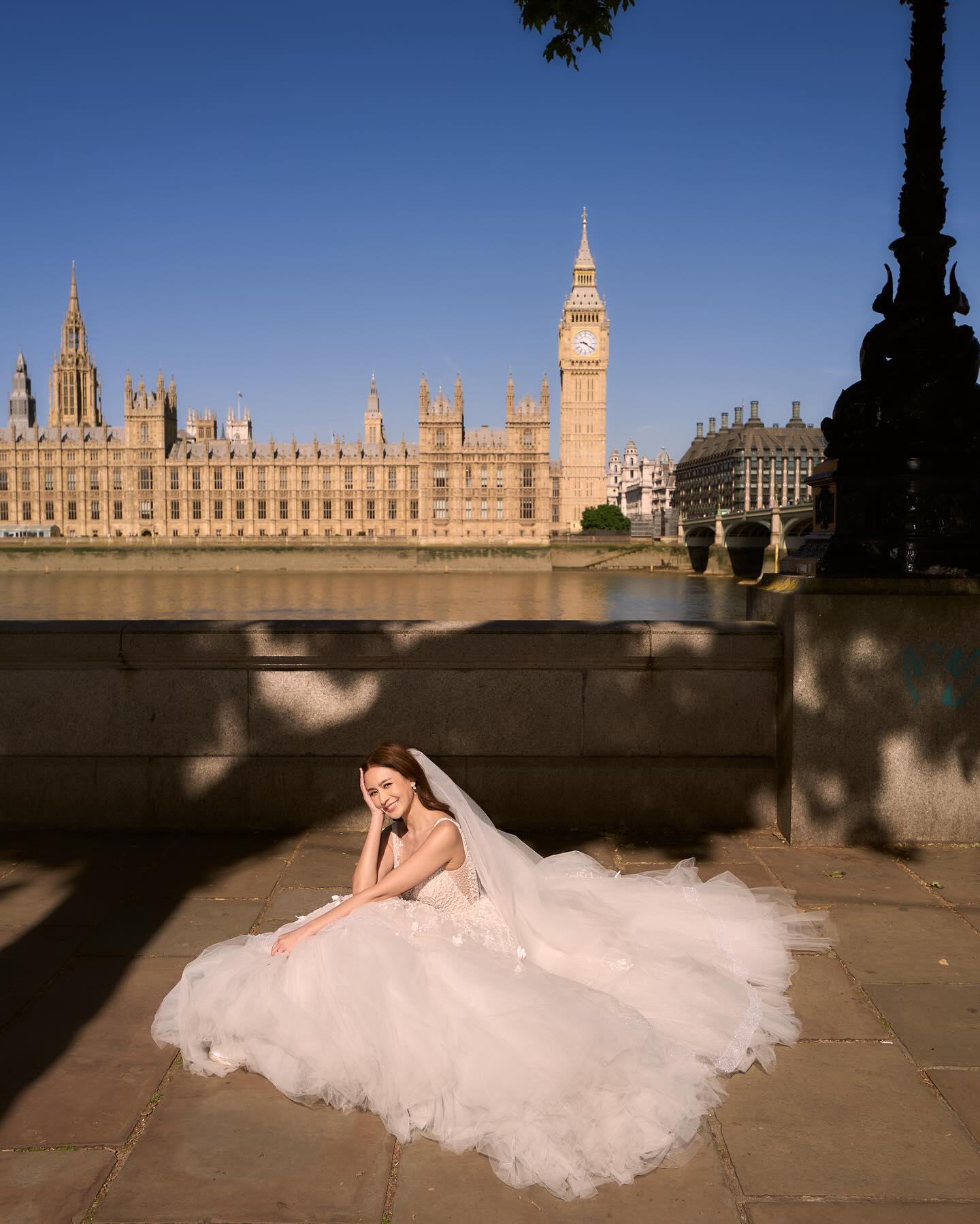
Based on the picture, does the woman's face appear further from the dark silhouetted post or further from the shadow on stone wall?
the dark silhouetted post

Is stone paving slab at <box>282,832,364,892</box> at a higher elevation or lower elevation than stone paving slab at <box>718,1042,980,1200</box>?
higher

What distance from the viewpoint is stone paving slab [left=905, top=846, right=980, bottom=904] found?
385 cm

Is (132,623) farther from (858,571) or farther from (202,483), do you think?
(202,483)

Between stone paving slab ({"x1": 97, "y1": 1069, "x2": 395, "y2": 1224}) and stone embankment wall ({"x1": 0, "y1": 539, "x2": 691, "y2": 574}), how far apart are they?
2789 inches

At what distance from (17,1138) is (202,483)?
276 feet

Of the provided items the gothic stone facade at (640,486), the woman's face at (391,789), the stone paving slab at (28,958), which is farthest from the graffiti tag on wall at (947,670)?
the gothic stone facade at (640,486)

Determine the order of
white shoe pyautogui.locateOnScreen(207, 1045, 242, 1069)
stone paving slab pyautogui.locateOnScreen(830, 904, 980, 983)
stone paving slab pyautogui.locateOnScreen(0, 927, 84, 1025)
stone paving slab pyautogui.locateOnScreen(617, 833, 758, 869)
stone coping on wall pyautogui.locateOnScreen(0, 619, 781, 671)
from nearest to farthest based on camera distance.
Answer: white shoe pyautogui.locateOnScreen(207, 1045, 242, 1069), stone paving slab pyautogui.locateOnScreen(0, 927, 84, 1025), stone paving slab pyautogui.locateOnScreen(830, 904, 980, 983), stone paving slab pyautogui.locateOnScreen(617, 833, 758, 869), stone coping on wall pyautogui.locateOnScreen(0, 619, 781, 671)

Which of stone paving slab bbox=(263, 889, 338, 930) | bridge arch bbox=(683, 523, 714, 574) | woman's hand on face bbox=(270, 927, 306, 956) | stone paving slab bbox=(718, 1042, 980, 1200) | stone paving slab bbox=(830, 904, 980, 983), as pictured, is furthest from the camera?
bridge arch bbox=(683, 523, 714, 574)

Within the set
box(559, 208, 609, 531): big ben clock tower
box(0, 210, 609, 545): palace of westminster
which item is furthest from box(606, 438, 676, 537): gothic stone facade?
box(0, 210, 609, 545): palace of westminster

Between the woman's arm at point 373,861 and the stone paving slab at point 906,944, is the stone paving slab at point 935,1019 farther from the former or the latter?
the woman's arm at point 373,861

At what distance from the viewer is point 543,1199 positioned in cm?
212

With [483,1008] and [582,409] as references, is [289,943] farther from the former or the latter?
[582,409]

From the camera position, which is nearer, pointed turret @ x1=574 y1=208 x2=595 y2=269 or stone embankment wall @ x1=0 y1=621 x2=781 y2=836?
stone embankment wall @ x1=0 y1=621 x2=781 y2=836

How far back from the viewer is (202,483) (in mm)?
82500
